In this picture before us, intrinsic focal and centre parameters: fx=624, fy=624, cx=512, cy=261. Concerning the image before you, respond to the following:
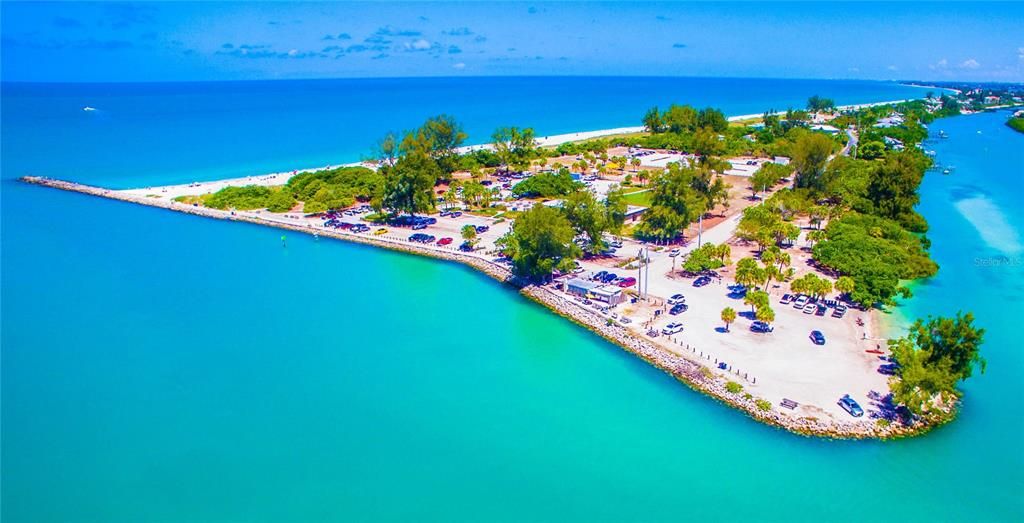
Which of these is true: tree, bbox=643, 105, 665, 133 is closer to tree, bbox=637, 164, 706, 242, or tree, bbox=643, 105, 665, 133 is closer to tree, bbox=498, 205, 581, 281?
tree, bbox=637, 164, 706, 242

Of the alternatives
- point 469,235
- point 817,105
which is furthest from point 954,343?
point 817,105

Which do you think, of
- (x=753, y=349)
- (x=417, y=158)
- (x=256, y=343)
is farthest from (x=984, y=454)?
(x=417, y=158)

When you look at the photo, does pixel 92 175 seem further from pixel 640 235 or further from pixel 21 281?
pixel 640 235

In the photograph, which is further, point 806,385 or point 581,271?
point 581,271

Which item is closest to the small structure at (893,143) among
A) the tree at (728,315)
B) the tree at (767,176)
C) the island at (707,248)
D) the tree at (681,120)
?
the island at (707,248)

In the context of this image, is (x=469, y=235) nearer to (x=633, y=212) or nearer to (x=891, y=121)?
(x=633, y=212)

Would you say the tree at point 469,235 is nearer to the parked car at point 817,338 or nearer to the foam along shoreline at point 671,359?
the foam along shoreline at point 671,359

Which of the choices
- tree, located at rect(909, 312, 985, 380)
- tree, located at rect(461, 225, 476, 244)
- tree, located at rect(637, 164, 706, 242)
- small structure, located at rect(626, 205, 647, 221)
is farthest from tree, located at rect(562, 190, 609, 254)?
tree, located at rect(909, 312, 985, 380)
